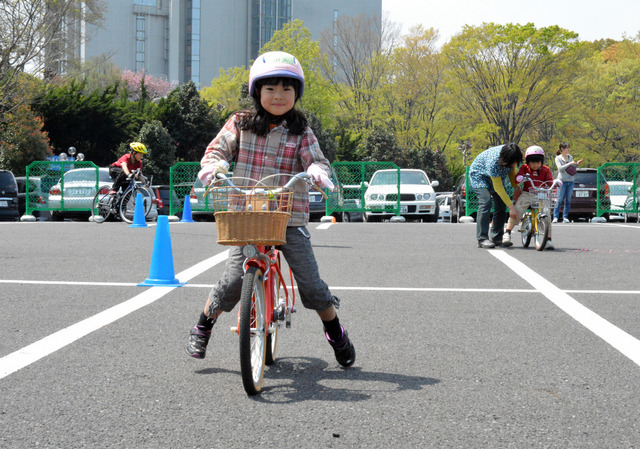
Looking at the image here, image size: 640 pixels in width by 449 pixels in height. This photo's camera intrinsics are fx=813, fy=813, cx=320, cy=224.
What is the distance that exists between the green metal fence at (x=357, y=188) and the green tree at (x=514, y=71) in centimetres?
1512

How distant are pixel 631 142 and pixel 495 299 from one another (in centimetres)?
3974

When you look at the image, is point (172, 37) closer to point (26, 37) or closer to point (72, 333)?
point (26, 37)

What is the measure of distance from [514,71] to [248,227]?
34345 millimetres

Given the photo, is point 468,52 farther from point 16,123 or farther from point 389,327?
point 389,327

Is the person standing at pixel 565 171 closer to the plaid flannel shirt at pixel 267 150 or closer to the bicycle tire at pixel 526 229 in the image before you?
the bicycle tire at pixel 526 229

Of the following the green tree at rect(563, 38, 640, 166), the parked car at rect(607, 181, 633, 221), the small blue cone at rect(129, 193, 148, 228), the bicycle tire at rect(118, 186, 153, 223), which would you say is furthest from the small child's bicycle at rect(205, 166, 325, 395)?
the green tree at rect(563, 38, 640, 166)

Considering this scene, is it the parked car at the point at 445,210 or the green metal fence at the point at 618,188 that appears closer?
the green metal fence at the point at 618,188

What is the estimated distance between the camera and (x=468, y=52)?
3669 cm

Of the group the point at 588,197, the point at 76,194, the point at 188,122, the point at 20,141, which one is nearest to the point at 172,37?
the point at 188,122

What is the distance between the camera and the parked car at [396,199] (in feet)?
73.4

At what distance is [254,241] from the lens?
3.75 m

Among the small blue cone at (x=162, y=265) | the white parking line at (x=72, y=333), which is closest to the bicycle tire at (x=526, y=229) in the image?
the white parking line at (x=72, y=333)

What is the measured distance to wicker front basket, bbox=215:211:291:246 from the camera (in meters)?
3.74

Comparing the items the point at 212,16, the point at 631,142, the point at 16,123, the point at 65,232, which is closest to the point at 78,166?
the point at 65,232
